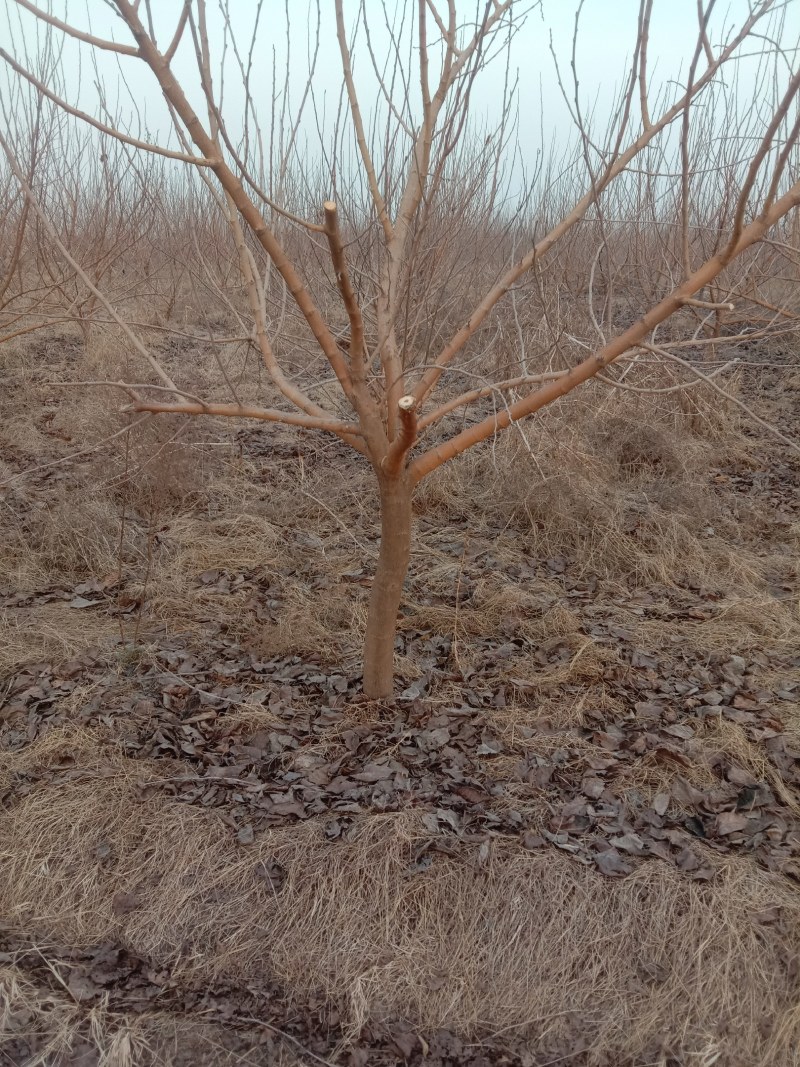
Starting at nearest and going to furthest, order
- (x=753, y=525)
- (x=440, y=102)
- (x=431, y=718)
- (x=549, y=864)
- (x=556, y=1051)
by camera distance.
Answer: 1. (x=556, y=1051)
2. (x=549, y=864)
3. (x=440, y=102)
4. (x=431, y=718)
5. (x=753, y=525)

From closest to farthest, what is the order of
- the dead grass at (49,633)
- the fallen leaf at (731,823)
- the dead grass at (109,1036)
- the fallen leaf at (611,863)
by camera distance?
the dead grass at (109,1036) → the fallen leaf at (611,863) → the fallen leaf at (731,823) → the dead grass at (49,633)

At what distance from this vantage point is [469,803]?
2.25 metres

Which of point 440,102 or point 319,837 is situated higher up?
point 440,102

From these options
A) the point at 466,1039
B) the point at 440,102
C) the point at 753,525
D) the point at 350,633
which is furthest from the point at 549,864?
the point at 753,525

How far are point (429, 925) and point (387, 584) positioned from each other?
98 centimetres

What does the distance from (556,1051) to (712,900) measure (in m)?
0.54

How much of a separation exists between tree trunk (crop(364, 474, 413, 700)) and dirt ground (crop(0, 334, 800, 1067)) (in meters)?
0.11

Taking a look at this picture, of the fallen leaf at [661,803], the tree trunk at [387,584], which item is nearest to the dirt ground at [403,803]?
the fallen leaf at [661,803]

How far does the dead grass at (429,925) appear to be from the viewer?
5.86ft

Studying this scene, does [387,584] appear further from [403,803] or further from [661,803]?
[661,803]

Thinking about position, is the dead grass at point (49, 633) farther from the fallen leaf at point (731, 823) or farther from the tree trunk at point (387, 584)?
the fallen leaf at point (731, 823)

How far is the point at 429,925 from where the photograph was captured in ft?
6.48

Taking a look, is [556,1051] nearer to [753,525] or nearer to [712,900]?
[712,900]

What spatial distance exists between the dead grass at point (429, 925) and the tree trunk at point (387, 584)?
0.57 meters
